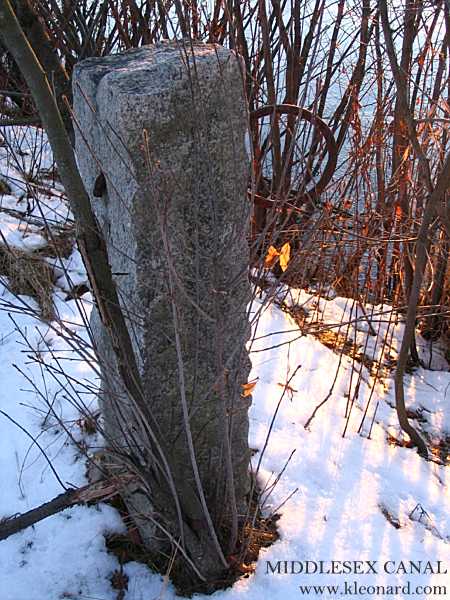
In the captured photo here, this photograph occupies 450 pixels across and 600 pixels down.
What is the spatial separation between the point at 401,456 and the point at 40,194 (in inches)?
112

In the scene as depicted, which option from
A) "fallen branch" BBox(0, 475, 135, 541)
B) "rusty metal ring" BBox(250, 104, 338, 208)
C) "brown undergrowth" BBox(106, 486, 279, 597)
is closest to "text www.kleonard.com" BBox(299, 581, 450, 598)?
"brown undergrowth" BBox(106, 486, 279, 597)

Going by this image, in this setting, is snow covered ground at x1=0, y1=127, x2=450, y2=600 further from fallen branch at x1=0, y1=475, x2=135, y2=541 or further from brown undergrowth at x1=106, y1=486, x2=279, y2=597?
fallen branch at x1=0, y1=475, x2=135, y2=541

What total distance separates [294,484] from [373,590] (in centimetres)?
44

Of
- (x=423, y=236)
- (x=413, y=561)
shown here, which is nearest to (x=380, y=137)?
(x=423, y=236)

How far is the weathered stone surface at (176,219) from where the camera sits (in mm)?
1402

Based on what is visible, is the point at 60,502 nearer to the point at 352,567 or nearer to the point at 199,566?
the point at 199,566

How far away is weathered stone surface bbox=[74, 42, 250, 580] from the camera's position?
1402mm

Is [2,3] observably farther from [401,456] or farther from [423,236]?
[401,456]

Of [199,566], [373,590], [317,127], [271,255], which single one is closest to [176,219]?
[271,255]

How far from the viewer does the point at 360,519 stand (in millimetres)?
2010

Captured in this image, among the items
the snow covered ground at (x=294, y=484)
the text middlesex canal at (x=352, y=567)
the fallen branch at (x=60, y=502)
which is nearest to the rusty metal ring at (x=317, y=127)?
the snow covered ground at (x=294, y=484)

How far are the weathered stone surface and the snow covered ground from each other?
16 centimetres

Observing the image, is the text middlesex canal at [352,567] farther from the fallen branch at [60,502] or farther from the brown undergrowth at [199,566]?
the fallen branch at [60,502]

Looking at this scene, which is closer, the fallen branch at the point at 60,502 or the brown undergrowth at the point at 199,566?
the fallen branch at the point at 60,502
